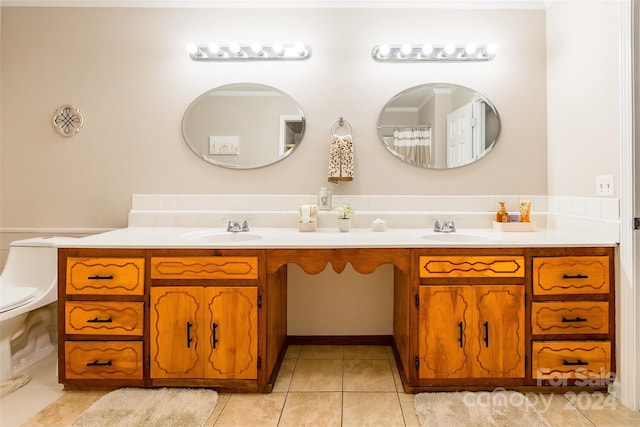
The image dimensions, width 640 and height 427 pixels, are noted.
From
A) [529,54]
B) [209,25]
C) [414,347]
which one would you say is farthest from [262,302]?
[529,54]

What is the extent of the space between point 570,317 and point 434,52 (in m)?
1.75

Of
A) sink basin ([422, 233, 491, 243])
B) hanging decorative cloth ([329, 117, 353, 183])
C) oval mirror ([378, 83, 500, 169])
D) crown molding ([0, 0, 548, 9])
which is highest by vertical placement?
crown molding ([0, 0, 548, 9])

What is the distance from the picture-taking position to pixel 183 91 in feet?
8.23

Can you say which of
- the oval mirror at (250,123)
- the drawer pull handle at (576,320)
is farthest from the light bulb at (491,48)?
the drawer pull handle at (576,320)

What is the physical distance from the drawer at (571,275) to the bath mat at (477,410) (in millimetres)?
542

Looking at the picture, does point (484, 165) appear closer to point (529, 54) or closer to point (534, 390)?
point (529, 54)

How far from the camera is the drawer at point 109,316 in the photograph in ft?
6.08

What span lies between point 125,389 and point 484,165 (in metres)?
2.50

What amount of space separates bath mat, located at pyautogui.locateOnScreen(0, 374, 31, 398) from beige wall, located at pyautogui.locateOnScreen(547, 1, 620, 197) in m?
3.25

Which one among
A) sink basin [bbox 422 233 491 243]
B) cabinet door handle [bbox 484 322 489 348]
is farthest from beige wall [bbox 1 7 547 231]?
cabinet door handle [bbox 484 322 489 348]

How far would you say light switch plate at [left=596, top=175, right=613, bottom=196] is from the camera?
1874 mm

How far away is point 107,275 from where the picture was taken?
1.85m

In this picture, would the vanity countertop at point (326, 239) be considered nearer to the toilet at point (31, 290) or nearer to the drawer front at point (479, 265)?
the drawer front at point (479, 265)

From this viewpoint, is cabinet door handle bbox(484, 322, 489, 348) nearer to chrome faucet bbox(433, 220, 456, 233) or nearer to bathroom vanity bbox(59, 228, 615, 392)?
bathroom vanity bbox(59, 228, 615, 392)
